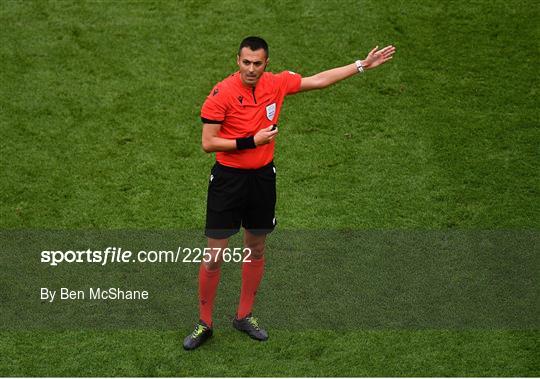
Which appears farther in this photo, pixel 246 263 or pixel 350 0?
pixel 350 0

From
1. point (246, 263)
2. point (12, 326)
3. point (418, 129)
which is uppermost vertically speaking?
point (418, 129)

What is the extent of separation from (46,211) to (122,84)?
1954mm

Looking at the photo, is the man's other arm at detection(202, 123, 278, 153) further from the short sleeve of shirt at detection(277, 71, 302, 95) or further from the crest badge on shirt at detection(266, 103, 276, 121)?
the short sleeve of shirt at detection(277, 71, 302, 95)

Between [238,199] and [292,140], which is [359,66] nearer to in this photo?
[238,199]

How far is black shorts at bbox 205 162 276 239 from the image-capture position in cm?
729

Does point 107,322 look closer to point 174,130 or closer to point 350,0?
point 174,130

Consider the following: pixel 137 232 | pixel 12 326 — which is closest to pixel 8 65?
pixel 137 232

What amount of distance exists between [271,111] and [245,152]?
33 cm

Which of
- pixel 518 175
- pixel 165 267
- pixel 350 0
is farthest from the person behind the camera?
pixel 350 0

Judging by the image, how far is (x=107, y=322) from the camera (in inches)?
314

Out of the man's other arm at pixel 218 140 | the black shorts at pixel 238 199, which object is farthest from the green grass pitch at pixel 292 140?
the man's other arm at pixel 218 140

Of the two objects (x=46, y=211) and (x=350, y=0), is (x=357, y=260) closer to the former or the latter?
(x=46, y=211)

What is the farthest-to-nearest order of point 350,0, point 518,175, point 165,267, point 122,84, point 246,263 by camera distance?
point 350,0
point 122,84
point 518,175
point 165,267
point 246,263

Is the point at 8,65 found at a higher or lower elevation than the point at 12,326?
higher
